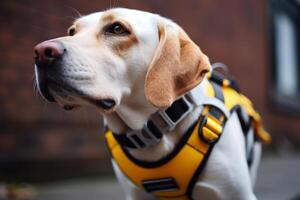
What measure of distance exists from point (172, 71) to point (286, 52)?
12.3m

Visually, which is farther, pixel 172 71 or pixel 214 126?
pixel 214 126

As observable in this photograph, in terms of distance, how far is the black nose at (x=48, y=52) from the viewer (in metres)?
2.09

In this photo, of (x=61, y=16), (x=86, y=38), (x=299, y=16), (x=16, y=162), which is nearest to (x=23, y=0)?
(x=61, y=16)

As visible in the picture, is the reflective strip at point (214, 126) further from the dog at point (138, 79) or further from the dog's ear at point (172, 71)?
the dog's ear at point (172, 71)

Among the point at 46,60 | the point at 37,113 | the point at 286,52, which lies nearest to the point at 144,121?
the point at 46,60

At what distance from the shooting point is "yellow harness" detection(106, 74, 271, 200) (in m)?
2.53

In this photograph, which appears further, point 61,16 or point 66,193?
point 61,16

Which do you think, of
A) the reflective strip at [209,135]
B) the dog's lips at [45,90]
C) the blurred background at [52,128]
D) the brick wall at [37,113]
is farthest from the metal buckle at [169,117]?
the brick wall at [37,113]

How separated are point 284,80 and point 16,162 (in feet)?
32.1

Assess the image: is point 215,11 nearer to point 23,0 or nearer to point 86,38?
point 23,0

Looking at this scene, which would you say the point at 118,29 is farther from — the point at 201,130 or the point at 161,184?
the point at 161,184

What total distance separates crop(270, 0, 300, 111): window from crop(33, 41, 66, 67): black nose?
9548mm

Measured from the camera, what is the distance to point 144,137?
255cm

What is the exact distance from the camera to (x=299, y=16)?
15.0 meters
